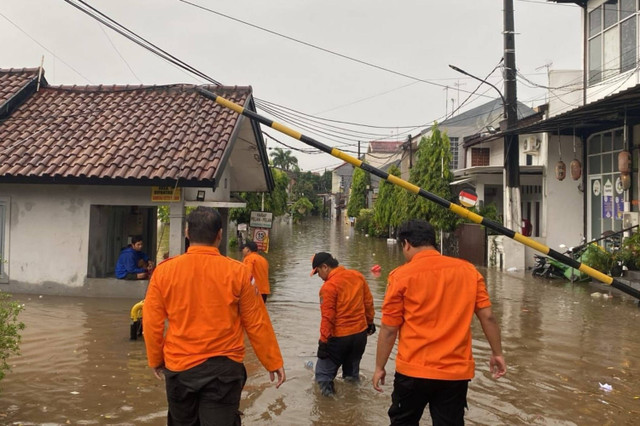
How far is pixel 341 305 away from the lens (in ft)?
20.9

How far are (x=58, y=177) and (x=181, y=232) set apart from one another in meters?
2.65

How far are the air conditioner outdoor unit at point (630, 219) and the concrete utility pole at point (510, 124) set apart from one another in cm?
416

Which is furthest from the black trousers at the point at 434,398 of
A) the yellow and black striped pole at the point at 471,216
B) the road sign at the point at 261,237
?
the road sign at the point at 261,237

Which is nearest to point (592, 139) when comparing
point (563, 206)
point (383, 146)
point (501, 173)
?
point (563, 206)

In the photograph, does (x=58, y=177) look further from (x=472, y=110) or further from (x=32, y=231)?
(x=472, y=110)

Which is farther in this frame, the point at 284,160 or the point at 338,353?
the point at 284,160

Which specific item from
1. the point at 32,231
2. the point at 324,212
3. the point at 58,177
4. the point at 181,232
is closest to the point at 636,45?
the point at 181,232

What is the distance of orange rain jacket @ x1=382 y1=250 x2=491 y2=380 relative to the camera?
12.6ft

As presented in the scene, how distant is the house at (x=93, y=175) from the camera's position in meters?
11.4

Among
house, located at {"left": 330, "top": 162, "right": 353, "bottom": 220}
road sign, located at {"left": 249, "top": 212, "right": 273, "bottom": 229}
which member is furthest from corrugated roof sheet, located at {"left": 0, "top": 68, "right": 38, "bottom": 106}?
house, located at {"left": 330, "top": 162, "right": 353, "bottom": 220}

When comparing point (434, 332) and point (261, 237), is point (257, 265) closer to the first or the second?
point (434, 332)

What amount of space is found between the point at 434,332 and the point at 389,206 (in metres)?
32.4

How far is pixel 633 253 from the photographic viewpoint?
48.3 feet

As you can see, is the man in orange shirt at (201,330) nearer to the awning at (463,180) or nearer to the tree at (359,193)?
the awning at (463,180)
